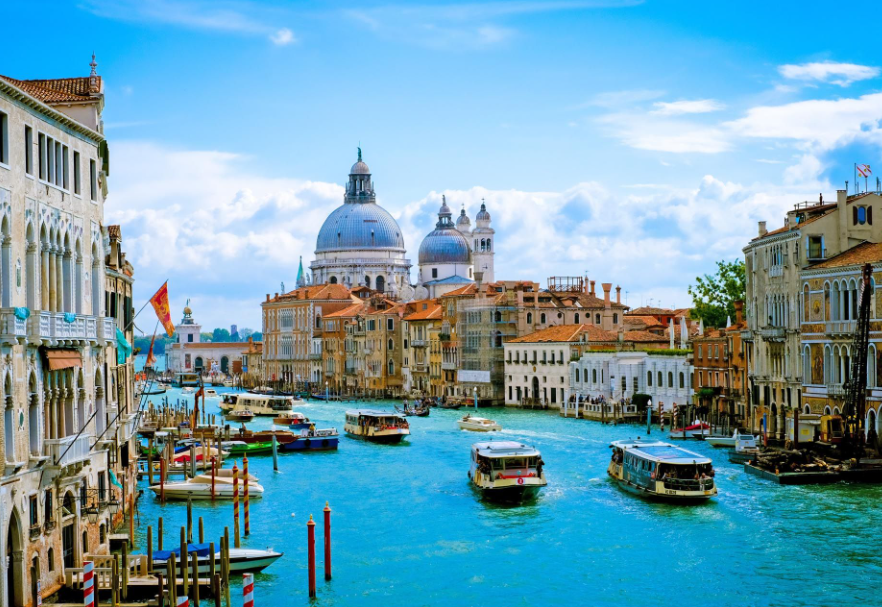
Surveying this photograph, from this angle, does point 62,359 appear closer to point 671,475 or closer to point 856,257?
point 671,475

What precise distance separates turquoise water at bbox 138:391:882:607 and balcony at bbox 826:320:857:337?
A: 433 cm

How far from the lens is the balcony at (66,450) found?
15344mm

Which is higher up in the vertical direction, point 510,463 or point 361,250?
point 361,250

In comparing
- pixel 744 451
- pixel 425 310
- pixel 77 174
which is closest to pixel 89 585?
pixel 77 174

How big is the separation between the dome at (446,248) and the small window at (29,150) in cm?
8352

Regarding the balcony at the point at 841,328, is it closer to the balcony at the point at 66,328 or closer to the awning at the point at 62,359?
the balcony at the point at 66,328

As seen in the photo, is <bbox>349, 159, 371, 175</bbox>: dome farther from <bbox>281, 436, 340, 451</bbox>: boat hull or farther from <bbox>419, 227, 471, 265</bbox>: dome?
<bbox>281, 436, 340, 451</bbox>: boat hull

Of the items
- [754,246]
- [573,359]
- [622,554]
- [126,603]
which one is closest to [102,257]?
[126,603]

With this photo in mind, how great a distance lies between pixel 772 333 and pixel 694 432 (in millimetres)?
4955

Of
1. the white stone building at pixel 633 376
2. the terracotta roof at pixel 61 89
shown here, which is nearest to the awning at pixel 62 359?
the terracotta roof at pixel 61 89

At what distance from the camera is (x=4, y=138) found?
1416 cm

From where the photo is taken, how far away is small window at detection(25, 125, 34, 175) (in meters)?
14.9

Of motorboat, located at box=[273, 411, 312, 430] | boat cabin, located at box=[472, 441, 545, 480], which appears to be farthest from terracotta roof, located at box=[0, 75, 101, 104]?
motorboat, located at box=[273, 411, 312, 430]

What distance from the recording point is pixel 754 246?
1547 inches
